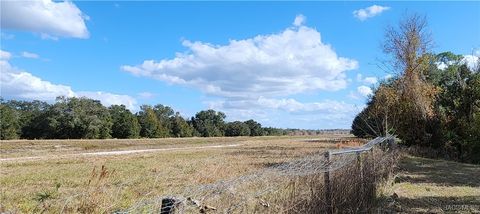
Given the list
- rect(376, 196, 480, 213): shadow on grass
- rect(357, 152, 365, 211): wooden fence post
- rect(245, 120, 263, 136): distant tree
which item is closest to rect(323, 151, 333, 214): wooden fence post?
rect(357, 152, 365, 211): wooden fence post

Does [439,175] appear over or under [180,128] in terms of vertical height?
under

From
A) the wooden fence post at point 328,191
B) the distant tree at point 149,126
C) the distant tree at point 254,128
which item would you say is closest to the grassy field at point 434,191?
the wooden fence post at point 328,191

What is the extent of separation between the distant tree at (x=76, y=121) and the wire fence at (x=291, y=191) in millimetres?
78317

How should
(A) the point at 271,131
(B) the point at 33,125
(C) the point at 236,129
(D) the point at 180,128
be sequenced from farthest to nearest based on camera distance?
(A) the point at 271,131
(C) the point at 236,129
(D) the point at 180,128
(B) the point at 33,125

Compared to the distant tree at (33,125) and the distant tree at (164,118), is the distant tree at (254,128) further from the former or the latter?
the distant tree at (33,125)

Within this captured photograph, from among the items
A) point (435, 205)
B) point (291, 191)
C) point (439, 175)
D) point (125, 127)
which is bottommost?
point (435, 205)

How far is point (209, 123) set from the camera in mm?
124875

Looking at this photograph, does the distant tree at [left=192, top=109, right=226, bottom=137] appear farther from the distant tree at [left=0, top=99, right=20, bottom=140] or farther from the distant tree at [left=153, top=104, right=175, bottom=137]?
the distant tree at [left=0, top=99, right=20, bottom=140]

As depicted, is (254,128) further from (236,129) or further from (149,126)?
(149,126)

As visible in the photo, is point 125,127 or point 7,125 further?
point 125,127

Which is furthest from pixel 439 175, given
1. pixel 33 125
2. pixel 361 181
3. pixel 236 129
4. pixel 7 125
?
pixel 236 129

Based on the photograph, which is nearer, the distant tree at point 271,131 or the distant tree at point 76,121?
the distant tree at point 76,121

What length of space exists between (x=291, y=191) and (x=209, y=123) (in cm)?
11937

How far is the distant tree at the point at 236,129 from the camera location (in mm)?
130125
